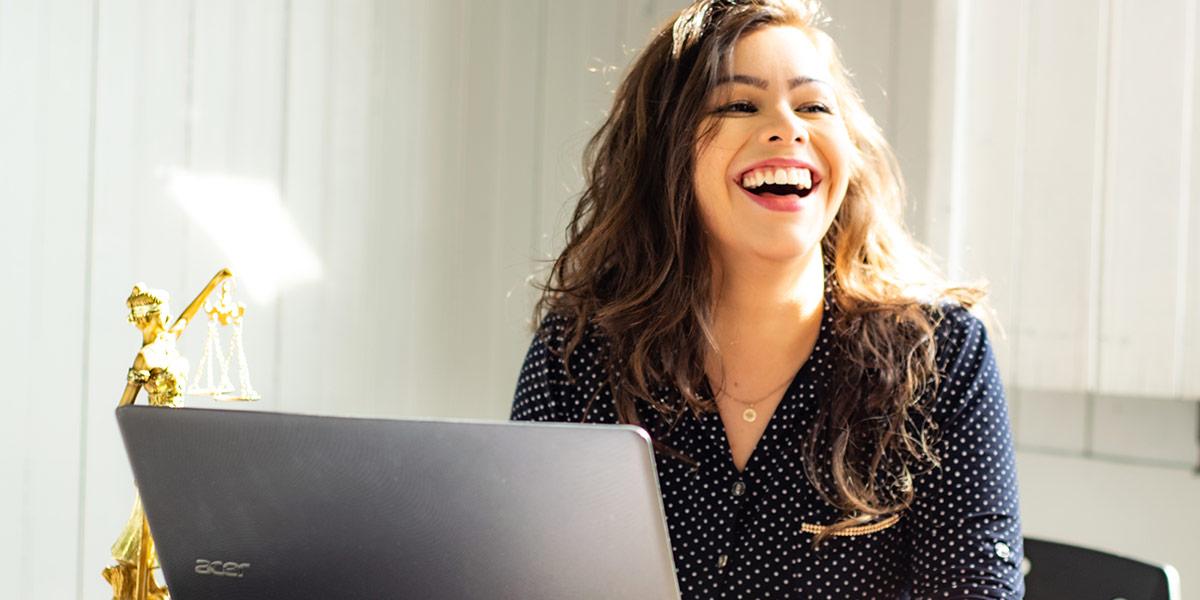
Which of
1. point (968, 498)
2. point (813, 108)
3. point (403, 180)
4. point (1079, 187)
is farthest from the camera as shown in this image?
point (403, 180)

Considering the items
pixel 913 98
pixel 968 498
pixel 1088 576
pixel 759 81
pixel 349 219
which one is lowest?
pixel 1088 576

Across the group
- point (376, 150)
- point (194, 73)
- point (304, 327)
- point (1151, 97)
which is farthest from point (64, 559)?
point (1151, 97)

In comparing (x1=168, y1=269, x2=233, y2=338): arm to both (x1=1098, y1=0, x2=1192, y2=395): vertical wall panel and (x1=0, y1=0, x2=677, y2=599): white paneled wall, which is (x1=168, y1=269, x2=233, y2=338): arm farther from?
(x1=1098, y1=0, x2=1192, y2=395): vertical wall panel

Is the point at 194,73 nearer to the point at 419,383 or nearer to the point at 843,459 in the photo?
the point at 419,383

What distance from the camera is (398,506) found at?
→ 900 millimetres

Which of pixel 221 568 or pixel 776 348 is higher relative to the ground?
pixel 776 348

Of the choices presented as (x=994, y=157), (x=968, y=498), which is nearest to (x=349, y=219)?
(x=994, y=157)

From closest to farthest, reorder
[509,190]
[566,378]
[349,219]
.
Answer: [566,378]
[349,219]
[509,190]

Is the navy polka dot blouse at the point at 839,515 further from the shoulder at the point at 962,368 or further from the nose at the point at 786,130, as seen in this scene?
the nose at the point at 786,130

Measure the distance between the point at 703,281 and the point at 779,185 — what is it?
0.56 ft

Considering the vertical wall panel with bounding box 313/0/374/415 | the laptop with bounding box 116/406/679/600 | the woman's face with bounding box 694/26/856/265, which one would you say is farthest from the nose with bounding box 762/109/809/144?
the vertical wall panel with bounding box 313/0/374/415

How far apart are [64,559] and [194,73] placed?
0.78m

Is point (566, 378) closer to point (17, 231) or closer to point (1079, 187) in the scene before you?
point (17, 231)

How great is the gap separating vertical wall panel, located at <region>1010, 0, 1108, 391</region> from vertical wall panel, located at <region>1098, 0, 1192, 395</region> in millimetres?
32
